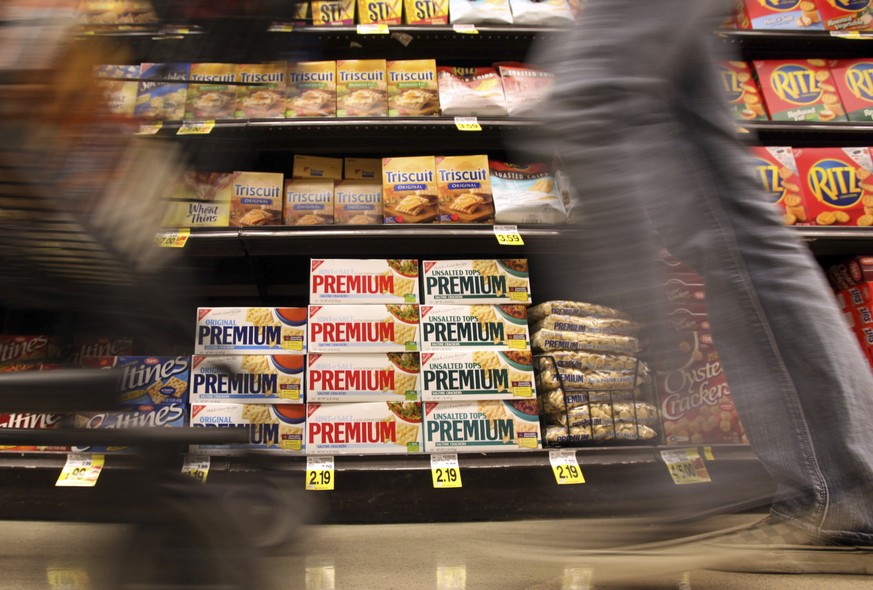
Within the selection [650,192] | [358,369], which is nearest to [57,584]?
[358,369]

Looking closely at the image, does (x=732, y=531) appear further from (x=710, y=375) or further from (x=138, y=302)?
(x=710, y=375)

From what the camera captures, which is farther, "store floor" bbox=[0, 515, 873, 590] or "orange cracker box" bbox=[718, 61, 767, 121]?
"orange cracker box" bbox=[718, 61, 767, 121]

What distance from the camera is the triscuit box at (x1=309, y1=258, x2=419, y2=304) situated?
5.89 feet

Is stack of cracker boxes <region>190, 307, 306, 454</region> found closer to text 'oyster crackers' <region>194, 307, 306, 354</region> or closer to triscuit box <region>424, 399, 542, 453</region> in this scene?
text 'oyster crackers' <region>194, 307, 306, 354</region>

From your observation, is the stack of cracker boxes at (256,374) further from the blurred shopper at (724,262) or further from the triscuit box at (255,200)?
the blurred shopper at (724,262)

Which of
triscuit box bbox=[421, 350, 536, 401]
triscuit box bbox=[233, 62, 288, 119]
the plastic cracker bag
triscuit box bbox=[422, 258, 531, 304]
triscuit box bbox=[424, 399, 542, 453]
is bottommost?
triscuit box bbox=[424, 399, 542, 453]

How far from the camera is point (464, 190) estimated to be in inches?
81.1

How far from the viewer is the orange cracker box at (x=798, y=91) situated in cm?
235

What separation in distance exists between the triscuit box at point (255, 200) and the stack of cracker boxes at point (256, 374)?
1.28 feet

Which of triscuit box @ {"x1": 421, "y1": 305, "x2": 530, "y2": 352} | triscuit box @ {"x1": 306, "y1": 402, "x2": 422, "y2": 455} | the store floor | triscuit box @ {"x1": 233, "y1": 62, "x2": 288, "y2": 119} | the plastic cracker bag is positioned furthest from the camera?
the plastic cracker bag

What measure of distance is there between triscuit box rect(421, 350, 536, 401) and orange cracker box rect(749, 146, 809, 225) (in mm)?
1209

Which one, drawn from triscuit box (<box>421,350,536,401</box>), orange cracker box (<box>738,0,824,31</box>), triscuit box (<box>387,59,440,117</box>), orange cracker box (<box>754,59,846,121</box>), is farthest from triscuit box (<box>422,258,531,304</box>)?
orange cracker box (<box>738,0,824,31</box>)

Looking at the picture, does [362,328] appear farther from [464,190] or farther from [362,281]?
[464,190]

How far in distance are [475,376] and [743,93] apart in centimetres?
168
